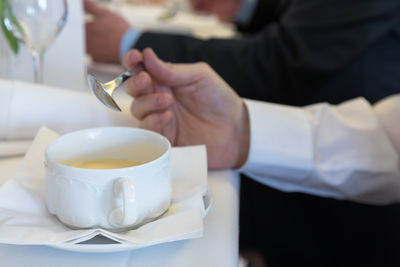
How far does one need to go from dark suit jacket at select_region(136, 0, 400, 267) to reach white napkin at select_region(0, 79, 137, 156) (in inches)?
16.5

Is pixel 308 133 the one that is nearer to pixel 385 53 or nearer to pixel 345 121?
pixel 345 121

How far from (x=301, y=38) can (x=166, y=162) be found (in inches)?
28.0

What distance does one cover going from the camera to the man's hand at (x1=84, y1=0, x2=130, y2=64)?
104 cm

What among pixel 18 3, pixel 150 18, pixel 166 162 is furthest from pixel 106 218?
pixel 150 18

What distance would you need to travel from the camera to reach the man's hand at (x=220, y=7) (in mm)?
2408

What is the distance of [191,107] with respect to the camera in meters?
0.57

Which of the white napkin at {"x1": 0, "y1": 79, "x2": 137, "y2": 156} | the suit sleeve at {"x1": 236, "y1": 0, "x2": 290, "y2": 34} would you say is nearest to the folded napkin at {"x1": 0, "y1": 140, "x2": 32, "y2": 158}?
the white napkin at {"x1": 0, "y1": 79, "x2": 137, "y2": 156}

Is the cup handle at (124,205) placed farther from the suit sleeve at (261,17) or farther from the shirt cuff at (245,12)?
the shirt cuff at (245,12)

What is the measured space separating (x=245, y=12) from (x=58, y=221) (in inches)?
82.1

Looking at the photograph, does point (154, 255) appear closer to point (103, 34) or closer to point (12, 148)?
point (12, 148)

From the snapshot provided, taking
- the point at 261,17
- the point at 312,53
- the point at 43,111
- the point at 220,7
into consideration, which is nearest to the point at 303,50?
the point at 312,53

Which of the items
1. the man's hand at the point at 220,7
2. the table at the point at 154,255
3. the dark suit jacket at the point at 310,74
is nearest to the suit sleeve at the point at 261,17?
the man's hand at the point at 220,7

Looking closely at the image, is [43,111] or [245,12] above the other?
[43,111]

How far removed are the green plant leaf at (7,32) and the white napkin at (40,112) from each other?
3.8 inches
